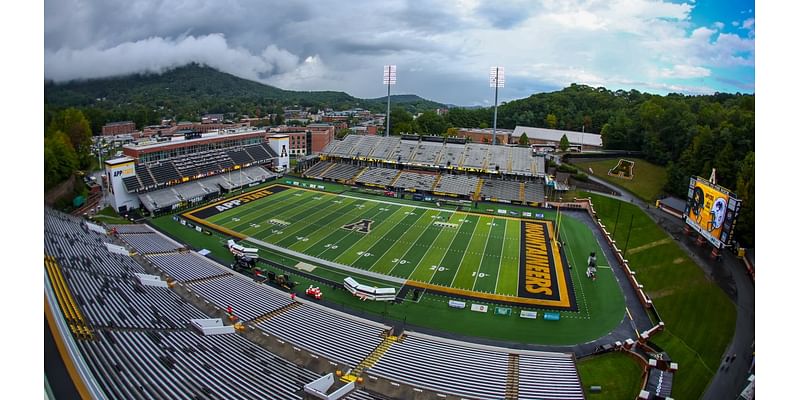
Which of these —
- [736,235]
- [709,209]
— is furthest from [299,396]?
[736,235]

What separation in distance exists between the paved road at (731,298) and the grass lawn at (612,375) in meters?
2.04

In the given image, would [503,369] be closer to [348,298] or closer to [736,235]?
[348,298]

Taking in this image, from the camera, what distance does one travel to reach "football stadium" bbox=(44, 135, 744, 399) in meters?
16.3

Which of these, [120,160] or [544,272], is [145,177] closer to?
[120,160]

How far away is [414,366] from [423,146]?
162 ft

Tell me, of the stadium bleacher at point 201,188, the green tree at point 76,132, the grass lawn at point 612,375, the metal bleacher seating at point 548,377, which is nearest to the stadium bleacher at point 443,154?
the stadium bleacher at point 201,188

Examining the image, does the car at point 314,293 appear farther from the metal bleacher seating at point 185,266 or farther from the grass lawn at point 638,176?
the grass lawn at point 638,176

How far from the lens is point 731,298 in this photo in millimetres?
26234

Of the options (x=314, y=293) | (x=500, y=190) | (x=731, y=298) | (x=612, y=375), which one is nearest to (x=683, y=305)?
(x=731, y=298)

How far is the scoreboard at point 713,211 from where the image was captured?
1147 inches

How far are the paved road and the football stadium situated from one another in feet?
7.35

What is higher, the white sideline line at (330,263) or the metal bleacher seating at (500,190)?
the metal bleacher seating at (500,190)

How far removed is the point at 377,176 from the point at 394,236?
877 inches

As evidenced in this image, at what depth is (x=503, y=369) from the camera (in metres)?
19.0
